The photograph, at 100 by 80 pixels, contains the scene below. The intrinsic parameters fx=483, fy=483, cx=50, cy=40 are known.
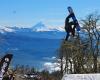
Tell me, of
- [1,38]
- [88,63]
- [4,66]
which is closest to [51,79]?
[88,63]

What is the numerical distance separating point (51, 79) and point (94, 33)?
16088 millimetres

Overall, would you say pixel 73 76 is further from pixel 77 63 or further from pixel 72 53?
pixel 77 63

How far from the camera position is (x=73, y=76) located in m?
20.8

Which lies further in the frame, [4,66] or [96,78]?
[4,66]

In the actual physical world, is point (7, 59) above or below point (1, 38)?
below

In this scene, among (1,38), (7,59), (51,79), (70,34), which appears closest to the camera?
(70,34)

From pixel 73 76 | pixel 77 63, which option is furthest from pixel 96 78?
pixel 77 63

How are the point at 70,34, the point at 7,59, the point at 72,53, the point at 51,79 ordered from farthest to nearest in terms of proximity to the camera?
the point at 51,79
the point at 72,53
the point at 7,59
the point at 70,34

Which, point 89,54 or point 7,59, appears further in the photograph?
point 89,54

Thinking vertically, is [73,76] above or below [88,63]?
below

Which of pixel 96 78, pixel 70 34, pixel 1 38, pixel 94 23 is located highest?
pixel 94 23

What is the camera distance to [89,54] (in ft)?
137

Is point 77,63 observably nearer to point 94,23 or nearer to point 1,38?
point 94,23

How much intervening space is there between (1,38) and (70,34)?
44.6 ft
